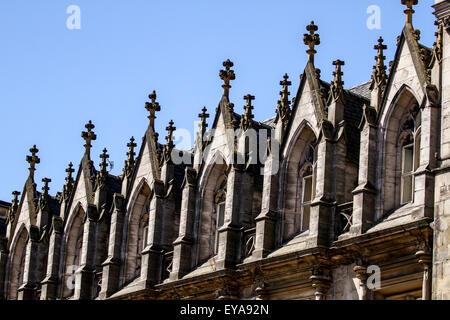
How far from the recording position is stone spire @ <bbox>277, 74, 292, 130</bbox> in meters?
42.7

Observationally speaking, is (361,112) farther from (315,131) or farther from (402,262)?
(402,262)

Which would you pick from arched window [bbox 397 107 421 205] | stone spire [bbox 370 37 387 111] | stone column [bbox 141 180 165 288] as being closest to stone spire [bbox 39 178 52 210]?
stone column [bbox 141 180 165 288]

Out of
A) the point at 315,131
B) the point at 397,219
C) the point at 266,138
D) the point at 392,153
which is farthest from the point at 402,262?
the point at 266,138

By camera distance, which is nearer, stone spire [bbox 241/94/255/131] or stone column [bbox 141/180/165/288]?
stone spire [bbox 241/94/255/131]

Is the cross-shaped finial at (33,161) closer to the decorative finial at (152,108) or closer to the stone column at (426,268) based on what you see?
the decorative finial at (152,108)

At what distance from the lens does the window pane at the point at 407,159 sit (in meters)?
38.0

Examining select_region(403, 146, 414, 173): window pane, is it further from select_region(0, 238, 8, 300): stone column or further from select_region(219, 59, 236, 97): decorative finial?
select_region(0, 238, 8, 300): stone column

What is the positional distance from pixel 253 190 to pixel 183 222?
3171 millimetres

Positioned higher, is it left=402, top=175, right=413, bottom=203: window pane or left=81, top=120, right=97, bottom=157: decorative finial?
left=81, top=120, right=97, bottom=157: decorative finial

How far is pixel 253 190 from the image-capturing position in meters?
43.5

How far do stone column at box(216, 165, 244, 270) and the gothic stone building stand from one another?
0.04 meters

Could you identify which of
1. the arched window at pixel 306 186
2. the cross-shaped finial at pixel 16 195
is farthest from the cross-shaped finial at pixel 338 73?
the cross-shaped finial at pixel 16 195
